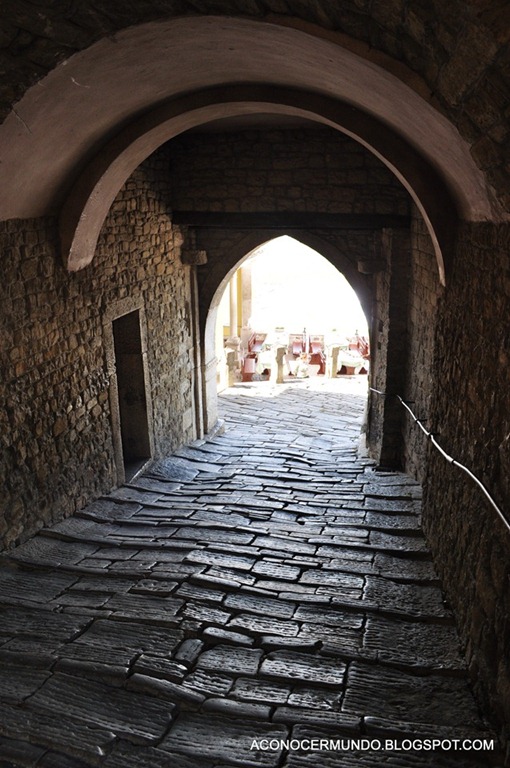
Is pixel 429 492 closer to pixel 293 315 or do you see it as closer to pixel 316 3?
pixel 316 3

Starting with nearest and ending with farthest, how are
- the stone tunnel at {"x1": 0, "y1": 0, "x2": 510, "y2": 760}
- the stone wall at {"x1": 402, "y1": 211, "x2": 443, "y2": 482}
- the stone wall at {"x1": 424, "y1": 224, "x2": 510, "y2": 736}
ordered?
the stone tunnel at {"x1": 0, "y1": 0, "x2": 510, "y2": 760} → the stone wall at {"x1": 424, "y1": 224, "x2": 510, "y2": 736} → the stone wall at {"x1": 402, "y1": 211, "x2": 443, "y2": 482}

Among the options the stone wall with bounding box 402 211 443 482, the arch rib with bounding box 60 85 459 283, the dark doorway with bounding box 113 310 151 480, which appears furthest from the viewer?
the dark doorway with bounding box 113 310 151 480

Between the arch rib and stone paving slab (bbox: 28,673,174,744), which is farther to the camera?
the arch rib

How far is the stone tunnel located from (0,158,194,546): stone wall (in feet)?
0.08

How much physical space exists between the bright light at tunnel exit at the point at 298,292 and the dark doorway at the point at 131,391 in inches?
836

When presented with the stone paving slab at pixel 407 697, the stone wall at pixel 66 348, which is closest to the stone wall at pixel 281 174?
the stone wall at pixel 66 348

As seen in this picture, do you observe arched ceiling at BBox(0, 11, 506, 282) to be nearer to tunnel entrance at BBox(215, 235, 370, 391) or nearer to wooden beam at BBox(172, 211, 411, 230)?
wooden beam at BBox(172, 211, 411, 230)

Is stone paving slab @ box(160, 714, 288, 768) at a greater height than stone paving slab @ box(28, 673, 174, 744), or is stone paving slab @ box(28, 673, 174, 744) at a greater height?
stone paving slab @ box(28, 673, 174, 744)

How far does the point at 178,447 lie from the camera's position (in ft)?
28.9

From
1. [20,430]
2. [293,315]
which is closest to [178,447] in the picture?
[20,430]

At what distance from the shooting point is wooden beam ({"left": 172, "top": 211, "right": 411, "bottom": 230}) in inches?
291

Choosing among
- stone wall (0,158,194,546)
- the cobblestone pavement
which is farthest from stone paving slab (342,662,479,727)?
stone wall (0,158,194,546)

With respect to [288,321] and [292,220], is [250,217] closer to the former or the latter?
[292,220]

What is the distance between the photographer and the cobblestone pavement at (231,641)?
9.07 feet
